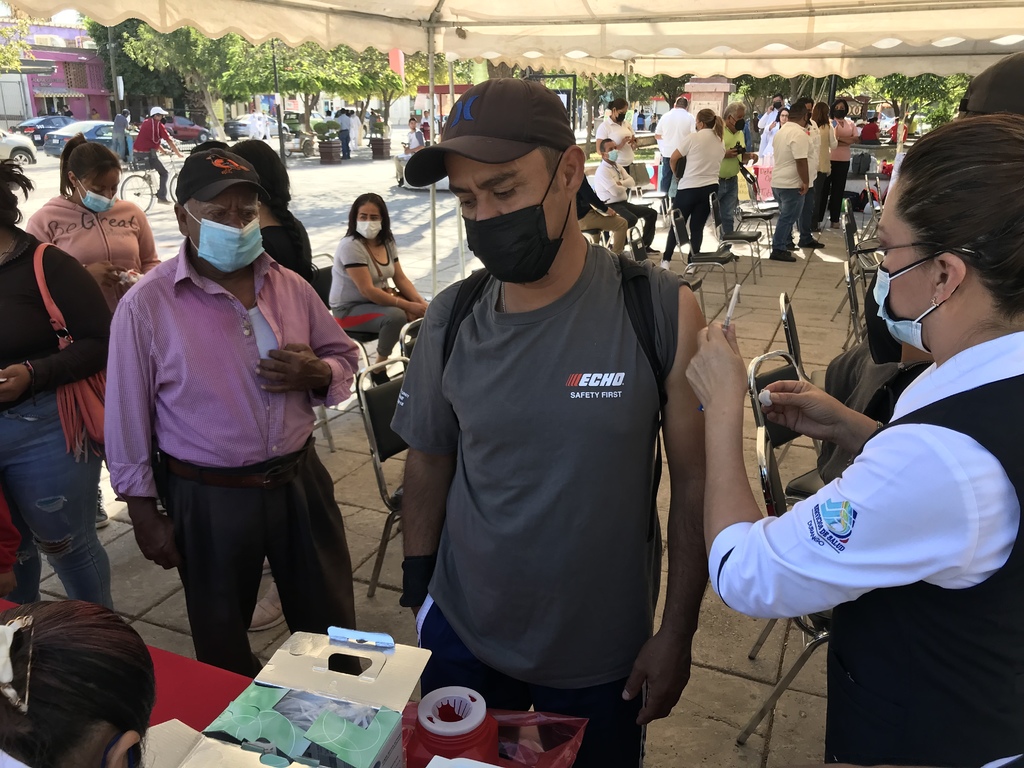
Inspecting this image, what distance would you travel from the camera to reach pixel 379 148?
90.7 ft

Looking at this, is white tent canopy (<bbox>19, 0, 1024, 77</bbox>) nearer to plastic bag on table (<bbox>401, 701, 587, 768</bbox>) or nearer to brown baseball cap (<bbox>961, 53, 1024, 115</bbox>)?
brown baseball cap (<bbox>961, 53, 1024, 115</bbox>)

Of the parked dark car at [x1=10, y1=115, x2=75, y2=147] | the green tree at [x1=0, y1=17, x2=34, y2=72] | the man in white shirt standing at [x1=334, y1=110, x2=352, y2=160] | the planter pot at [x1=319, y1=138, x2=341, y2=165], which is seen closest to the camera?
the green tree at [x1=0, y1=17, x2=34, y2=72]

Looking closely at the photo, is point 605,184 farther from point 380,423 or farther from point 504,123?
point 504,123

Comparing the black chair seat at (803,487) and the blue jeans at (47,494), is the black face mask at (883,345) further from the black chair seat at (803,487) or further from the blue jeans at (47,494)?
the blue jeans at (47,494)

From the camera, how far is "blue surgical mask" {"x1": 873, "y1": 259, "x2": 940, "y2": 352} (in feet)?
3.59

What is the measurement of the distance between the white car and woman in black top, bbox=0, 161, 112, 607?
2141 cm

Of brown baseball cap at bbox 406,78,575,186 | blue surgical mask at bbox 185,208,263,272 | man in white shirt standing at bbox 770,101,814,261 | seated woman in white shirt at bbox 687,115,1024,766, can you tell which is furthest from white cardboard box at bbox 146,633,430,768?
man in white shirt standing at bbox 770,101,814,261

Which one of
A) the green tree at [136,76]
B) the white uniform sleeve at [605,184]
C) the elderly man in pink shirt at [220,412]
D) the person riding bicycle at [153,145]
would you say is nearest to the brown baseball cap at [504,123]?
the elderly man in pink shirt at [220,412]

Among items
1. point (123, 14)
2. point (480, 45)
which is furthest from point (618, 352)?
point (480, 45)

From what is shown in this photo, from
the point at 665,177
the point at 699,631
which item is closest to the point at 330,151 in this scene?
the point at 665,177

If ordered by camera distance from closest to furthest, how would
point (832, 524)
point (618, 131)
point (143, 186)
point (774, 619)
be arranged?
point (832, 524)
point (774, 619)
point (618, 131)
point (143, 186)

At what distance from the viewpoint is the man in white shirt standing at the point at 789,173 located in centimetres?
916

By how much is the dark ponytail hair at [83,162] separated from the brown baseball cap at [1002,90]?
12.0 feet

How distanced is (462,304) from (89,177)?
9.36ft
